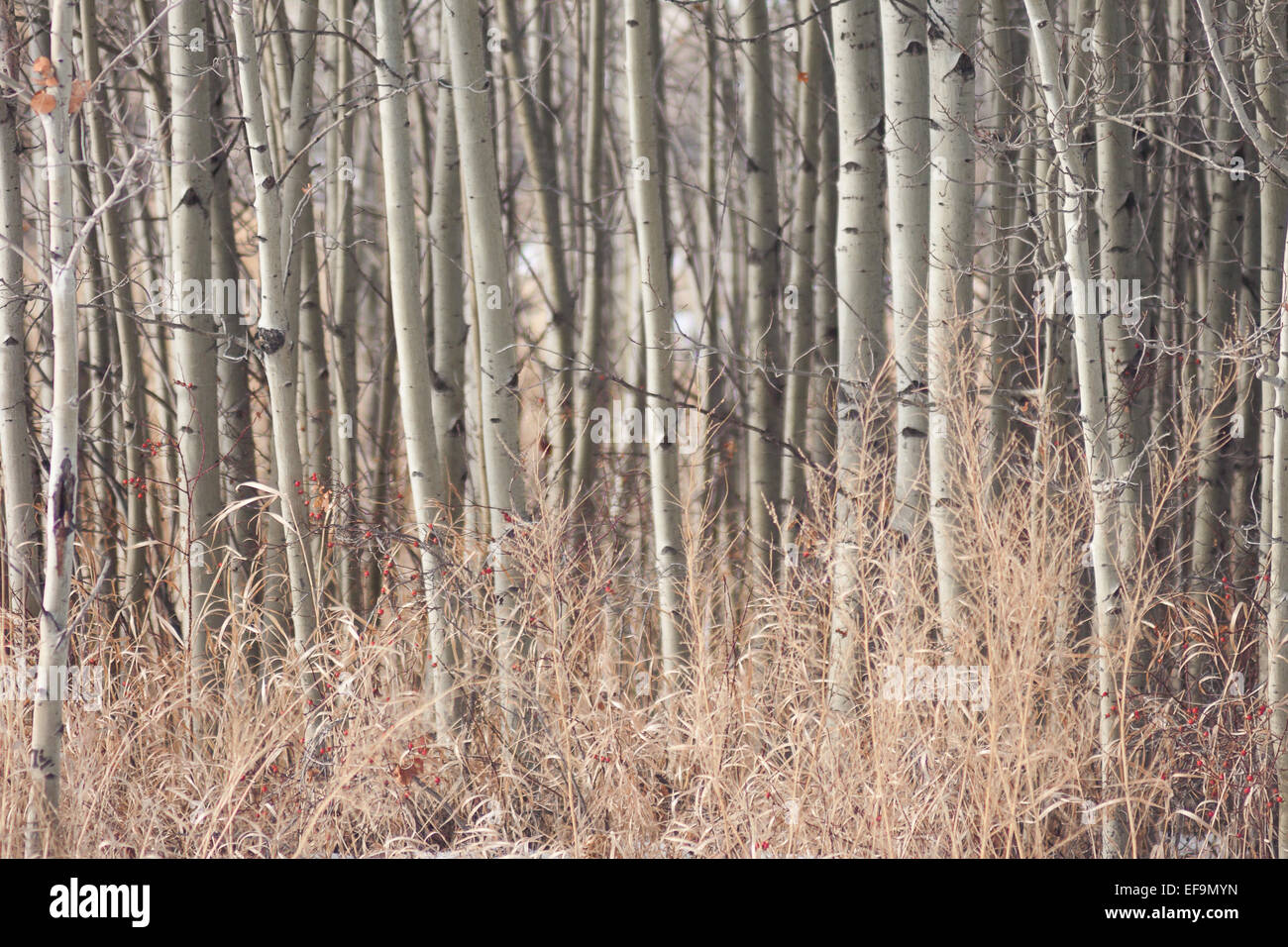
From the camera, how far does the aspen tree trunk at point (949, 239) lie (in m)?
2.92

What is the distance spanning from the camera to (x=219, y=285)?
149 inches

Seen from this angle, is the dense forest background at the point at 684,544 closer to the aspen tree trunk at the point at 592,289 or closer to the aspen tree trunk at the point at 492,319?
the aspen tree trunk at the point at 492,319

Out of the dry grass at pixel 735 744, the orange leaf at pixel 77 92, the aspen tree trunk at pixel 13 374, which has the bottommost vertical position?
the dry grass at pixel 735 744

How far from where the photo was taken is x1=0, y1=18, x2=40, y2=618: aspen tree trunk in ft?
9.72

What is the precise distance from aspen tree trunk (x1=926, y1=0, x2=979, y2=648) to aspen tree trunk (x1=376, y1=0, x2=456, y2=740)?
56.8 inches

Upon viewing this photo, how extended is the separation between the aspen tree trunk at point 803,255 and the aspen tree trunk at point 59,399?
9.62 ft

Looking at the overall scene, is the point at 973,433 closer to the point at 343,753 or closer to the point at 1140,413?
the point at 1140,413

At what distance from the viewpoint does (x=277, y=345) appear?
312cm

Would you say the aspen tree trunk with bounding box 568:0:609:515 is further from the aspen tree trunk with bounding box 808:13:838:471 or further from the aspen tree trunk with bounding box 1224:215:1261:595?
the aspen tree trunk with bounding box 1224:215:1261:595

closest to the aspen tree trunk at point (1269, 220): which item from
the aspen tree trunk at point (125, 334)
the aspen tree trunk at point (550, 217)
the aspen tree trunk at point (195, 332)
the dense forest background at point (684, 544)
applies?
the dense forest background at point (684, 544)

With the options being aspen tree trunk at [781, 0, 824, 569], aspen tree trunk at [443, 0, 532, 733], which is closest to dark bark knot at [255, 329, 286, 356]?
aspen tree trunk at [443, 0, 532, 733]

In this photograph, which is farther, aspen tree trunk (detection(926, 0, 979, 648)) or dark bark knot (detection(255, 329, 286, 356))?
dark bark knot (detection(255, 329, 286, 356))

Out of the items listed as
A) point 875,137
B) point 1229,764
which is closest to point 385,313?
point 875,137
